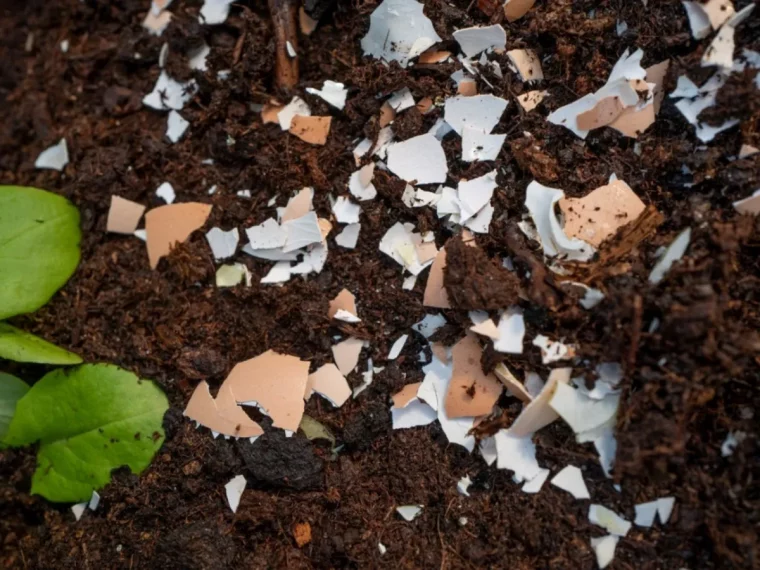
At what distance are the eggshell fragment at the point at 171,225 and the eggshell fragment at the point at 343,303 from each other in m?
0.32

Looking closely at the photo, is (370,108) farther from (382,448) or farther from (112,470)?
(112,470)

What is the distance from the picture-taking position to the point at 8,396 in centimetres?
122

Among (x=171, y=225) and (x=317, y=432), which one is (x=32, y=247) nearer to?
(x=171, y=225)

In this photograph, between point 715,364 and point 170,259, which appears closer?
point 715,364

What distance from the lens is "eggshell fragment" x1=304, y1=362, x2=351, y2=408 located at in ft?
3.70

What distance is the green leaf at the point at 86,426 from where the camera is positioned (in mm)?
1149

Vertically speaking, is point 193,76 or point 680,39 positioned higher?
point 680,39

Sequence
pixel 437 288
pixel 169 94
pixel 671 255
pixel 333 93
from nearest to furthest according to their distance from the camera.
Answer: pixel 671 255
pixel 437 288
pixel 333 93
pixel 169 94

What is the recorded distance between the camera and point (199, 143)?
128 cm

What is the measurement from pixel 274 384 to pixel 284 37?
67 cm

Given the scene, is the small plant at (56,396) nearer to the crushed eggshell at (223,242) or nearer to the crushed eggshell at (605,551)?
the crushed eggshell at (223,242)

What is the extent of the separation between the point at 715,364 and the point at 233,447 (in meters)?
0.80

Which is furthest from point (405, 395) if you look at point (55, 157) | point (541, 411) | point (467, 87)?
point (55, 157)

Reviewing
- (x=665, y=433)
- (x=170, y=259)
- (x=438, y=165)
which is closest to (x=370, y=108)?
(x=438, y=165)
